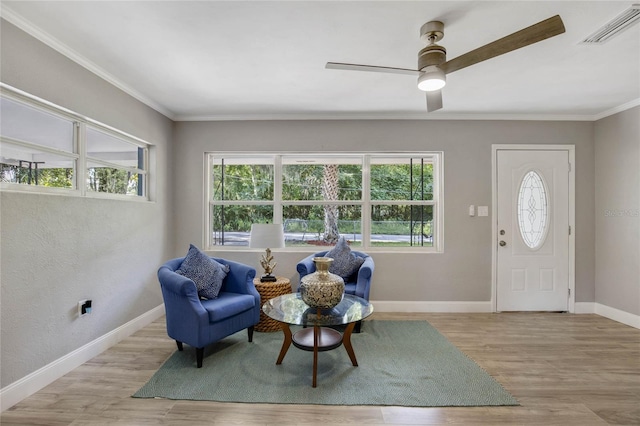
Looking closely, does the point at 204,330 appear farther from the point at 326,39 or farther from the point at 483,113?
the point at 483,113

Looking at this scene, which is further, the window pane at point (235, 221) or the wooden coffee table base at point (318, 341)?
the window pane at point (235, 221)

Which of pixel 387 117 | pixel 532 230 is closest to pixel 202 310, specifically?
pixel 387 117

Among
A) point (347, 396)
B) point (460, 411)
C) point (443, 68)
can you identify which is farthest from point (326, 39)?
point (460, 411)

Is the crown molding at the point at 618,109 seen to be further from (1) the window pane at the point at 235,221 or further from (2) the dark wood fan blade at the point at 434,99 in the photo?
(1) the window pane at the point at 235,221

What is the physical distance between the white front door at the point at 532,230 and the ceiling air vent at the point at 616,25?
1.72 m

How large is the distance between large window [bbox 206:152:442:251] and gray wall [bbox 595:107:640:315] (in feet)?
6.38

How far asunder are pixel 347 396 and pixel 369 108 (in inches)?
115

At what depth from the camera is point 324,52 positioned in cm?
226

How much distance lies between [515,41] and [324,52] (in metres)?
1.26

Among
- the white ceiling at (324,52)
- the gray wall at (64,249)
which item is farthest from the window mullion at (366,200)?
the gray wall at (64,249)

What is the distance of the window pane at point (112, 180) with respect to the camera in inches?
102

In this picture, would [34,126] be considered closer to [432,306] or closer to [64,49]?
[64,49]

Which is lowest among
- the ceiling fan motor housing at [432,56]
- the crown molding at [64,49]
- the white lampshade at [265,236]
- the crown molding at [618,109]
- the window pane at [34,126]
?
the white lampshade at [265,236]

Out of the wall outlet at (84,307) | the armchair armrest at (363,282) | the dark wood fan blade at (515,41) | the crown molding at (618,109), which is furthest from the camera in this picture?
the crown molding at (618,109)
